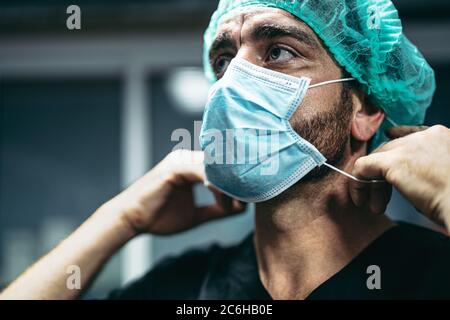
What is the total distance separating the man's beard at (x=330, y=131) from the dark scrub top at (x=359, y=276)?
0.24m

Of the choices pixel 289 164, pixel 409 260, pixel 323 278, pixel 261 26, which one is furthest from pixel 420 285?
pixel 261 26

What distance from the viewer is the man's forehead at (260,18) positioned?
4.49 feet

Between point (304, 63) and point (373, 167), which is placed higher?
point (304, 63)

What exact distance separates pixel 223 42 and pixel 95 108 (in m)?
1.75

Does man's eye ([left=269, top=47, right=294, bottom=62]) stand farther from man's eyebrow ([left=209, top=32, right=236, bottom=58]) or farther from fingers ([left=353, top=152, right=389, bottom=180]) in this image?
fingers ([left=353, top=152, right=389, bottom=180])

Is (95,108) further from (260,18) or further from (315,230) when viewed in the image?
(315,230)

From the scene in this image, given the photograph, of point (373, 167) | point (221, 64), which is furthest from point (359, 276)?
point (221, 64)

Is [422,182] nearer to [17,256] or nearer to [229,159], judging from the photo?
[229,159]

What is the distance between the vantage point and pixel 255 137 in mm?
1322

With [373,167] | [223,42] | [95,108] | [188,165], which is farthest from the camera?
[95,108]

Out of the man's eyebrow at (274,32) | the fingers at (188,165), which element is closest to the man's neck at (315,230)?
the fingers at (188,165)

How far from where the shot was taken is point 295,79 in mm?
1353
